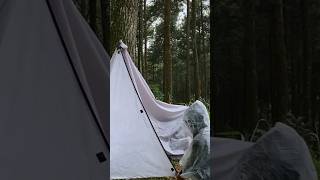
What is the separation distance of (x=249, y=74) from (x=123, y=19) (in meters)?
2.68

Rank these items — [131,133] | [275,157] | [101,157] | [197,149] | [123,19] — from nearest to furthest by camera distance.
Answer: [275,157], [101,157], [197,149], [123,19], [131,133]

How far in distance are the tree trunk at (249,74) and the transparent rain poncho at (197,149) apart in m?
2.05

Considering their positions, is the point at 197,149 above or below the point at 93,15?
below

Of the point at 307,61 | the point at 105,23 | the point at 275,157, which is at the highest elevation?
the point at 105,23

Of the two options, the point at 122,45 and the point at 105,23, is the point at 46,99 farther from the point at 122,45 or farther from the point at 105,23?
the point at 122,45

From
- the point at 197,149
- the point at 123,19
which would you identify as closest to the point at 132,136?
the point at 197,149

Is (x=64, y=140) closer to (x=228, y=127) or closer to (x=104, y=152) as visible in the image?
(x=104, y=152)

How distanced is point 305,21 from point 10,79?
1.07 m

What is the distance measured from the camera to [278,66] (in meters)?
1.18

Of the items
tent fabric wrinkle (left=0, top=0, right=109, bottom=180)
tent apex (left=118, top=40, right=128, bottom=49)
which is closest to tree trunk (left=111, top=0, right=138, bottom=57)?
tent apex (left=118, top=40, right=128, bottom=49)

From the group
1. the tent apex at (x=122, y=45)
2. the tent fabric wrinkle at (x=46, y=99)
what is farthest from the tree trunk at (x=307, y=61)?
the tent apex at (x=122, y=45)

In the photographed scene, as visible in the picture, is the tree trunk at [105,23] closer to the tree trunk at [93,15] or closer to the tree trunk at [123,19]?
the tree trunk at [93,15]

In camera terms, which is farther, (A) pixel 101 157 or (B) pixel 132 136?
(B) pixel 132 136

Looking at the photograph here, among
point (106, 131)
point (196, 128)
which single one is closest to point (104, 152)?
point (106, 131)
